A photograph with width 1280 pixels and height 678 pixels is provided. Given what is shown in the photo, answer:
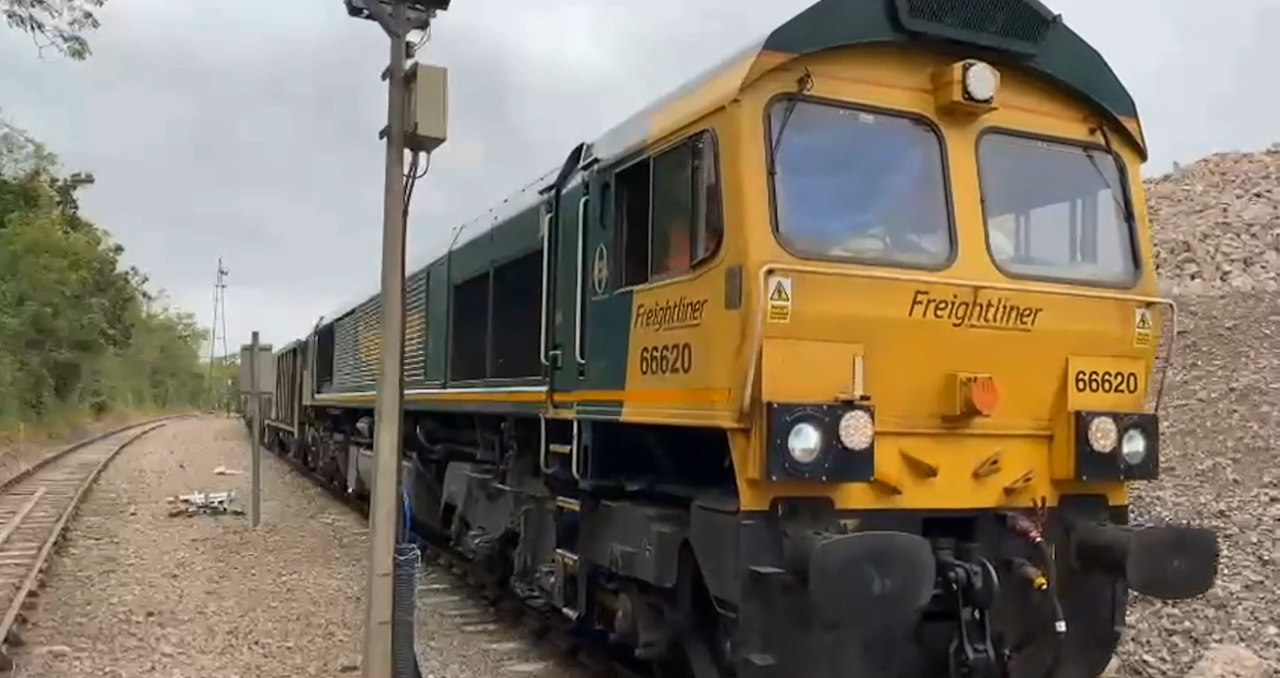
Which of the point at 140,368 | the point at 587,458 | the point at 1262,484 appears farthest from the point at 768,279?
the point at 140,368

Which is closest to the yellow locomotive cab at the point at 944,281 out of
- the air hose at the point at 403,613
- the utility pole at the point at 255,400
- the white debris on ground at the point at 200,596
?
the air hose at the point at 403,613

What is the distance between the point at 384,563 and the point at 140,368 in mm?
78363

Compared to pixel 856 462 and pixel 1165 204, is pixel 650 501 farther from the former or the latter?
pixel 1165 204

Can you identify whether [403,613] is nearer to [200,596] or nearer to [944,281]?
[944,281]

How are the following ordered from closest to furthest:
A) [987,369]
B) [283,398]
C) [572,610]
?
1. [987,369]
2. [572,610]
3. [283,398]

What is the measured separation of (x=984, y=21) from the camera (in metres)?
5.64

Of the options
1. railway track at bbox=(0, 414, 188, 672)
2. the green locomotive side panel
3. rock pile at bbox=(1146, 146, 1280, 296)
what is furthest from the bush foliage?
rock pile at bbox=(1146, 146, 1280, 296)

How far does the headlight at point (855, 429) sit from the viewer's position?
4.95m

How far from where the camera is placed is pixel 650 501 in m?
6.33

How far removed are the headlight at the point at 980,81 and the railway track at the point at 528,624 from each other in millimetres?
3635

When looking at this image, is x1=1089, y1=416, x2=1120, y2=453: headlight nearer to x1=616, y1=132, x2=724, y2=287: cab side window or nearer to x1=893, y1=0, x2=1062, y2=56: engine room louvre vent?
x1=893, y1=0, x2=1062, y2=56: engine room louvre vent

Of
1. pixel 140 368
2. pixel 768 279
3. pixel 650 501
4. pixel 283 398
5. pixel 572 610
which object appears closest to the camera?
pixel 768 279

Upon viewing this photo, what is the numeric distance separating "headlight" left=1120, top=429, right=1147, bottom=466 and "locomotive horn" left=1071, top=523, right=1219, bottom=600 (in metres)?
0.35

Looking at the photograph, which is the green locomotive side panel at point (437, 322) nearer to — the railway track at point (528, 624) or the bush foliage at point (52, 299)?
the railway track at point (528, 624)
